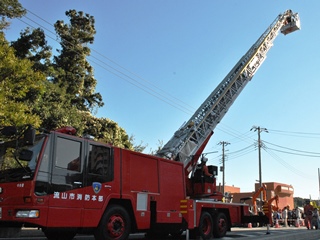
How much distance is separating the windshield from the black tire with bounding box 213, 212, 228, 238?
Answer: 7.06 m

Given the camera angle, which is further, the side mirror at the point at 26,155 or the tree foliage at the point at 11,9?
the tree foliage at the point at 11,9

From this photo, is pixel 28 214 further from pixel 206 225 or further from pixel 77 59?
pixel 77 59

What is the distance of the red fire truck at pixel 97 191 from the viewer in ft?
23.7

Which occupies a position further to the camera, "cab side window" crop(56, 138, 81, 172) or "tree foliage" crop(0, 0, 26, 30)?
"tree foliage" crop(0, 0, 26, 30)

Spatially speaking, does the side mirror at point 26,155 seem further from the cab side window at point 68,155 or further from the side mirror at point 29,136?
the cab side window at point 68,155

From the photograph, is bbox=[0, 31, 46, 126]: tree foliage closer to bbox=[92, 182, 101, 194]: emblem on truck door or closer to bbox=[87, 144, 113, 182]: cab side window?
bbox=[87, 144, 113, 182]: cab side window

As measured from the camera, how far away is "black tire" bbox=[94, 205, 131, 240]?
8.20 m

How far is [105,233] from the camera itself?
8266 millimetres

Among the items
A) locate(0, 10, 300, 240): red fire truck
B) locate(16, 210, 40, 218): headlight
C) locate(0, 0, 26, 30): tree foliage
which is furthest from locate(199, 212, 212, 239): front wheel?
locate(0, 0, 26, 30): tree foliage

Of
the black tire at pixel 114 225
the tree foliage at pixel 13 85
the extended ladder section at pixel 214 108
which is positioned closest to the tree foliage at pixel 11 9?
the tree foliage at pixel 13 85

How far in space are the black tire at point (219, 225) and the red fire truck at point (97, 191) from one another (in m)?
0.03

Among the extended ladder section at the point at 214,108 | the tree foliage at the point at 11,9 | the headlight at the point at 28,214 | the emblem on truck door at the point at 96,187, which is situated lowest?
the headlight at the point at 28,214

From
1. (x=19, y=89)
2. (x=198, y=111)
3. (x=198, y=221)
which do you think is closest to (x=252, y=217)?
(x=198, y=221)

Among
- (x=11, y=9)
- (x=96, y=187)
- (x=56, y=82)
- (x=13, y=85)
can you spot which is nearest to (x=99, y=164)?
(x=96, y=187)
